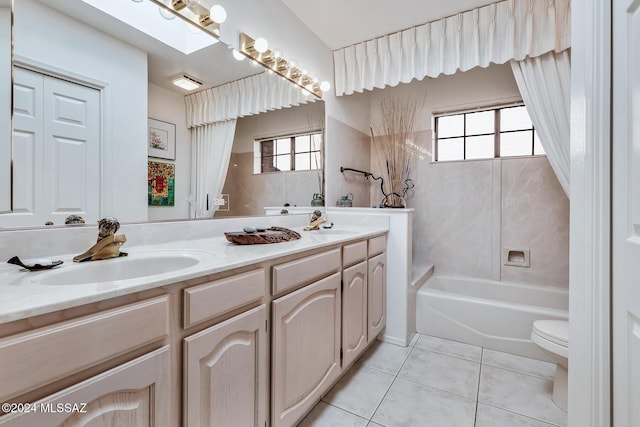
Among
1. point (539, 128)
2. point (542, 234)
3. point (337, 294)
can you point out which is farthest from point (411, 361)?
point (539, 128)

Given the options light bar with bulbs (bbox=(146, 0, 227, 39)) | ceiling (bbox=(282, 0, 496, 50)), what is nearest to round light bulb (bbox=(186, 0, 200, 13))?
light bar with bulbs (bbox=(146, 0, 227, 39))

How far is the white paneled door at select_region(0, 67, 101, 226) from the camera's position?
928 mm

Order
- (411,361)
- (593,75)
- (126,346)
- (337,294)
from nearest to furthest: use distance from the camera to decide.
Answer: (126,346) < (593,75) < (337,294) < (411,361)

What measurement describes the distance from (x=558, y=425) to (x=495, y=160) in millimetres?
2089

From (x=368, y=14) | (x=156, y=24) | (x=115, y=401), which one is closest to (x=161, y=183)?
(x=156, y=24)

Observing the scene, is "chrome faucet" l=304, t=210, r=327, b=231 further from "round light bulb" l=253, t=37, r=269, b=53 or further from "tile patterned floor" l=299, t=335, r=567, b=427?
"round light bulb" l=253, t=37, r=269, b=53

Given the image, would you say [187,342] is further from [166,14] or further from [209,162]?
[166,14]

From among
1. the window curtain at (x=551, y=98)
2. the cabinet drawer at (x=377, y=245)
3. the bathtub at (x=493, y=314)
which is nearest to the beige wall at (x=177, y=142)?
the cabinet drawer at (x=377, y=245)

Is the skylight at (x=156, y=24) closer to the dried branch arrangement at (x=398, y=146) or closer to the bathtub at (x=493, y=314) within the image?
the dried branch arrangement at (x=398, y=146)

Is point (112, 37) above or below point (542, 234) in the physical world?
above

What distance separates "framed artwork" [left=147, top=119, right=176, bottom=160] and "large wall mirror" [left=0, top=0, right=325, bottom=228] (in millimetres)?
15

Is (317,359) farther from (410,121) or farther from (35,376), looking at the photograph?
(410,121)

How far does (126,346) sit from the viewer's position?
65cm

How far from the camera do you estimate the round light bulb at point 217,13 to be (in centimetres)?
144
